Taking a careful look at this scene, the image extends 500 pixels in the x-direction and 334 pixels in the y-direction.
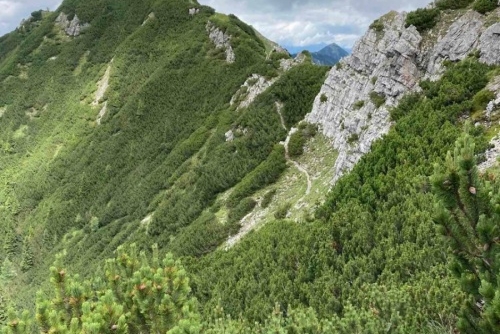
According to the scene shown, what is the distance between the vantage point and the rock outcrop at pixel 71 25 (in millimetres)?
143250

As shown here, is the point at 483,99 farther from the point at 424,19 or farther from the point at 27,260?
the point at 27,260

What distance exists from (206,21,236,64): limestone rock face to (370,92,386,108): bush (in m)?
52.2

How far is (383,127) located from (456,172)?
28998 millimetres

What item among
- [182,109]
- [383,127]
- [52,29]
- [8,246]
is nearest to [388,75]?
[383,127]

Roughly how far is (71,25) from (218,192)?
11872 centimetres

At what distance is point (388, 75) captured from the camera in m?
37.3

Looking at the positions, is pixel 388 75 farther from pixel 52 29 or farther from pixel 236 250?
pixel 52 29

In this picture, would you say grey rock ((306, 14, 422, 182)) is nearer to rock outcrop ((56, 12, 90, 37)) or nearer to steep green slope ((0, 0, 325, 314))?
steep green slope ((0, 0, 325, 314))

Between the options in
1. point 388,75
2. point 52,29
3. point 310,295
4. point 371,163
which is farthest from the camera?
point 52,29

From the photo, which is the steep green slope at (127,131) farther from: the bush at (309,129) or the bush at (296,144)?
the bush at (309,129)

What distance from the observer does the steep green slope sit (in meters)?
55.9

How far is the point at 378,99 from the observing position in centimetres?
3803

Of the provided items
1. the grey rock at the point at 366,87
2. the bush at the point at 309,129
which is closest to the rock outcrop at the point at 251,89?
the bush at the point at 309,129

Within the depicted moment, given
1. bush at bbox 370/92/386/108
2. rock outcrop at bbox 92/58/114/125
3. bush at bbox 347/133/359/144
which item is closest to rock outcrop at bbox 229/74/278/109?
bush at bbox 370/92/386/108
